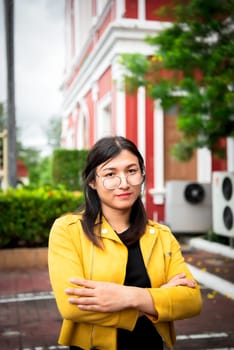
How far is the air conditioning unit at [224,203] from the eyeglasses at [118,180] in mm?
5834

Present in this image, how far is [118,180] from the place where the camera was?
169cm

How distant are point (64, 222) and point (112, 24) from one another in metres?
8.51

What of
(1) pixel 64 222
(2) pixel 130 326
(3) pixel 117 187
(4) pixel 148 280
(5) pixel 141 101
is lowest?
(2) pixel 130 326

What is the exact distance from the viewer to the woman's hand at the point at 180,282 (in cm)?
Result: 166

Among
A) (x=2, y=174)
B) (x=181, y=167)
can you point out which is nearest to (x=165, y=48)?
(x=181, y=167)

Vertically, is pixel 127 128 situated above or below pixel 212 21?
below

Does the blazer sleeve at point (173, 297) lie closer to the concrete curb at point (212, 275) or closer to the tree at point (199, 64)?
the concrete curb at point (212, 275)

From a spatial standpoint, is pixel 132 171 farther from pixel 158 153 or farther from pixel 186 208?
pixel 158 153

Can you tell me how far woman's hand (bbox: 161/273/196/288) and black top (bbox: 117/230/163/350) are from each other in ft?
0.25

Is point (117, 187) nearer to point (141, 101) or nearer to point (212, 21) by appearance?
point (212, 21)

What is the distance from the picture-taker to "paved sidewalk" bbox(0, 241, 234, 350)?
3762 mm

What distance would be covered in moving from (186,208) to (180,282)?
25.1 feet

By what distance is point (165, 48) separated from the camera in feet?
19.9

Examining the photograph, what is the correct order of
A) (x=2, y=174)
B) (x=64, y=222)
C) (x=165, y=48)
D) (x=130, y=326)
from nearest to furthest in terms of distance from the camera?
(x=130, y=326), (x=64, y=222), (x=165, y=48), (x=2, y=174)
